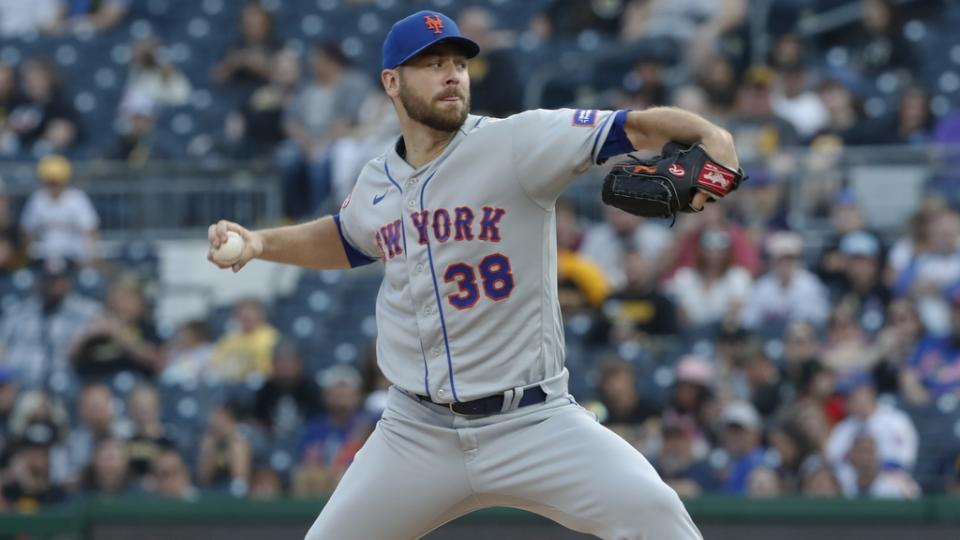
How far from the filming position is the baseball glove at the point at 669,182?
4234mm

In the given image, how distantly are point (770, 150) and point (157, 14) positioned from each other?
6.03 meters


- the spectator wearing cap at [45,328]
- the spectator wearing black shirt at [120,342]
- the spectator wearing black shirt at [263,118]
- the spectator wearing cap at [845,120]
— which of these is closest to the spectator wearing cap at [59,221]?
the spectator wearing cap at [45,328]

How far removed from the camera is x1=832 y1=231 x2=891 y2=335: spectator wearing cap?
9.73 metres

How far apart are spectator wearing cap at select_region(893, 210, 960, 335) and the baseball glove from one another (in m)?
5.57

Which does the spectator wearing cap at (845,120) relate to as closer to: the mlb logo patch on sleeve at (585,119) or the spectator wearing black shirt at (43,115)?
the spectator wearing black shirt at (43,115)

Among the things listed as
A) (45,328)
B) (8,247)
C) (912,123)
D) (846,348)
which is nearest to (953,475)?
(846,348)

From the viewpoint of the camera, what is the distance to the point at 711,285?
1003 centimetres

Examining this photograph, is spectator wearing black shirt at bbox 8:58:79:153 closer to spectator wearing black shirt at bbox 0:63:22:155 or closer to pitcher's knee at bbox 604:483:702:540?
spectator wearing black shirt at bbox 0:63:22:155

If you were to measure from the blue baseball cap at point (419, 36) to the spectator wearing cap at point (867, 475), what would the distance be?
175 inches

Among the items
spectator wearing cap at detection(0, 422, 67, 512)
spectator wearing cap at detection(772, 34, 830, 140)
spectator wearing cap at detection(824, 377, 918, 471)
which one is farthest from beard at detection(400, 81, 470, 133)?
spectator wearing cap at detection(772, 34, 830, 140)

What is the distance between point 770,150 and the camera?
10.8 metres

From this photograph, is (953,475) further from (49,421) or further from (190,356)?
(49,421)

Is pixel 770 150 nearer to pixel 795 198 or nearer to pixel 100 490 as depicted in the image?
pixel 795 198

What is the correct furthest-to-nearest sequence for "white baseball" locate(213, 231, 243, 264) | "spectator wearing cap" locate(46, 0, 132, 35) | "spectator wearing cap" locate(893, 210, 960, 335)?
1. "spectator wearing cap" locate(46, 0, 132, 35)
2. "spectator wearing cap" locate(893, 210, 960, 335)
3. "white baseball" locate(213, 231, 243, 264)
